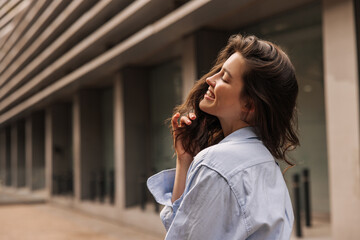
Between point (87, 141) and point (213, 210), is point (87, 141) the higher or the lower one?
the higher one

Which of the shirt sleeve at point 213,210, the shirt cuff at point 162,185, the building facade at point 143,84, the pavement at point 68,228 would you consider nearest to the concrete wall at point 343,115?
the building facade at point 143,84

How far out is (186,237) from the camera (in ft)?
4.73

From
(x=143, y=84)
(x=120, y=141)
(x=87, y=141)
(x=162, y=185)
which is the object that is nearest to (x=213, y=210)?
(x=162, y=185)

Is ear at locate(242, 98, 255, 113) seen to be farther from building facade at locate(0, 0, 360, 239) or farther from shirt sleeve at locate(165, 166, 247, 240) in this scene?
building facade at locate(0, 0, 360, 239)

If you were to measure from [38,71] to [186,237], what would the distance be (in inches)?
826

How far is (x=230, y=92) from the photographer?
1.65 meters

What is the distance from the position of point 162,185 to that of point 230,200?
56cm

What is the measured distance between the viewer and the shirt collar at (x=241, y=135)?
63.4 inches

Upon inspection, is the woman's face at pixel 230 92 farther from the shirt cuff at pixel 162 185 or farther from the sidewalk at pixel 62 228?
the sidewalk at pixel 62 228

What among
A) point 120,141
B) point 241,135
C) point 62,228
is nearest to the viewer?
point 241,135

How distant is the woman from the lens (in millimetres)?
1408

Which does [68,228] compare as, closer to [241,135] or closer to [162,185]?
[162,185]

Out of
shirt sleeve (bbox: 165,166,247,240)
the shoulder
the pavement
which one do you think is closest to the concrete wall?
the pavement

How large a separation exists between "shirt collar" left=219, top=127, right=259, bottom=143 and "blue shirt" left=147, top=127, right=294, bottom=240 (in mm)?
96
